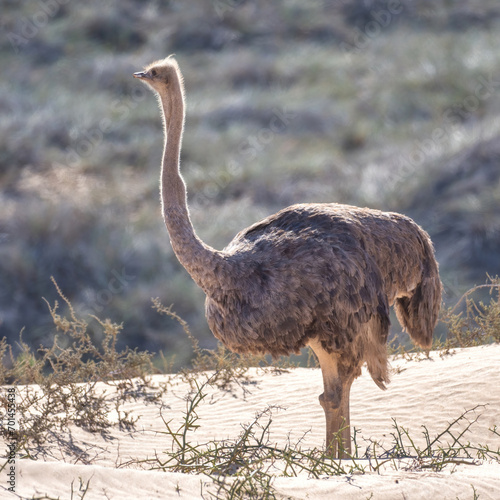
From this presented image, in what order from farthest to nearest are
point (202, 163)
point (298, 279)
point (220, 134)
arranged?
1. point (220, 134)
2. point (202, 163)
3. point (298, 279)

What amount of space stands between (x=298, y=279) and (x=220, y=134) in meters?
14.8

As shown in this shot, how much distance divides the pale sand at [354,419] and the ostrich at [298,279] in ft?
2.36

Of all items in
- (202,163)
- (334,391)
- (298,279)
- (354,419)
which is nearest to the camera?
(298,279)

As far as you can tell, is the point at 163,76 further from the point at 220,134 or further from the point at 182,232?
the point at 220,134

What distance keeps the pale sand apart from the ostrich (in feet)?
2.36

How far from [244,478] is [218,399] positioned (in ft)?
10.3

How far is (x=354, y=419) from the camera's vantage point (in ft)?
21.9

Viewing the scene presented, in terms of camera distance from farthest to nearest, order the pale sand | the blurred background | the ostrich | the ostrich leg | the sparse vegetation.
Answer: the blurred background, the sparse vegetation, the ostrich leg, the ostrich, the pale sand

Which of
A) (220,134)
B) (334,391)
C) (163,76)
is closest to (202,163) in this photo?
(220,134)

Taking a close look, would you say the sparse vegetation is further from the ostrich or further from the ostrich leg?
the ostrich

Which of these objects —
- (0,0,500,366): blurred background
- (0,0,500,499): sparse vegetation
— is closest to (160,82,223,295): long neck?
(0,0,500,499): sparse vegetation

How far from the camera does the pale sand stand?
395cm

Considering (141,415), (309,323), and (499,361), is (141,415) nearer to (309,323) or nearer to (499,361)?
(309,323)

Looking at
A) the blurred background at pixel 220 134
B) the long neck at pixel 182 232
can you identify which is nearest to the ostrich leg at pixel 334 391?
the long neck at pixel 182 232
